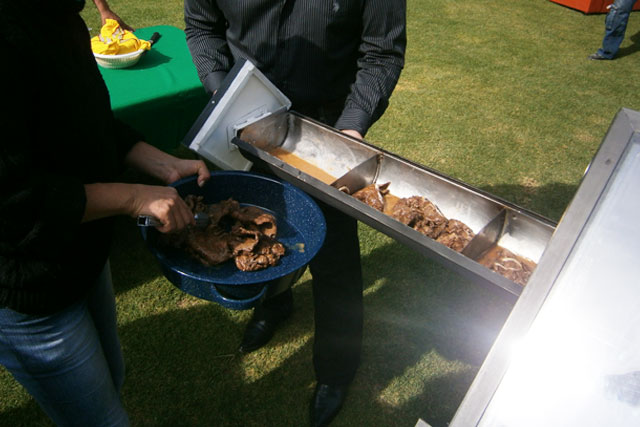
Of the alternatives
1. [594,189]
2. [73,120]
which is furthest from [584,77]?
[73,120]

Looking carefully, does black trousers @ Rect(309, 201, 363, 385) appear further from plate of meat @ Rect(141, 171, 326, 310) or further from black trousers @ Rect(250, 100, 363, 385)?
plate of meat @ Rect(141, 171, 326, 310)

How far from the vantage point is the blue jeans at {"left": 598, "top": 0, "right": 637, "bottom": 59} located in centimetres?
862

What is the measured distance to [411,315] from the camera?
378cm

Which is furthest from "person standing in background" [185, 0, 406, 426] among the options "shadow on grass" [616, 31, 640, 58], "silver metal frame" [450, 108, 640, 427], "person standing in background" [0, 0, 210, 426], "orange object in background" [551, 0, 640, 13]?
"orange object in background" [551, 0, 640, 13]

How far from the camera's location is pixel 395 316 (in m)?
3.76

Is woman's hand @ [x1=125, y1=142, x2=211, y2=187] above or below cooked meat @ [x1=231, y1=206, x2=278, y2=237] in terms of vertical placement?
above

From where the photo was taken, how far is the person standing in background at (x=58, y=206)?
4.11ft

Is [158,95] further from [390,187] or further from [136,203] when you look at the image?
[136,203]

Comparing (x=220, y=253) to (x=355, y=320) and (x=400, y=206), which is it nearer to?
(x=400, y=206)

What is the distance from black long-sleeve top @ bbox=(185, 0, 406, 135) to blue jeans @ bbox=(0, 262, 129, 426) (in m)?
1.43

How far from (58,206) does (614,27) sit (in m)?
10.5

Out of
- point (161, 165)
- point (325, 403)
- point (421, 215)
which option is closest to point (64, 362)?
point (161, 165)

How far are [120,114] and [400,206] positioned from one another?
2.56 meters

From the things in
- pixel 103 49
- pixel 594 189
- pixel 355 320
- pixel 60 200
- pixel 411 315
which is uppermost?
pixel 594 189
